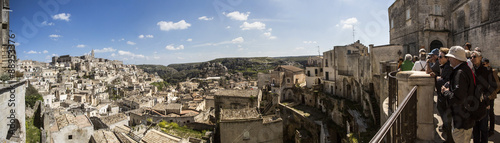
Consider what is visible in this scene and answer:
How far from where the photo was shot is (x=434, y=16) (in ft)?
45.9

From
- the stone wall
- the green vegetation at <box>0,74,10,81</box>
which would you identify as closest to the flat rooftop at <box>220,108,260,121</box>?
the stone wall

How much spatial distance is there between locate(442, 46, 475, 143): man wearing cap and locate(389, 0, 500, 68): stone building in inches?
459

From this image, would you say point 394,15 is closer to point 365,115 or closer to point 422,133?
point 365,115

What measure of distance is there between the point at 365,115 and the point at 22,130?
655 inches

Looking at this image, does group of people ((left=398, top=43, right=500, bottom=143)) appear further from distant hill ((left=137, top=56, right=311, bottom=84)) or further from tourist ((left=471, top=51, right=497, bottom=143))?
distant hill ((left=137, top=56, right=311, bottom=84))

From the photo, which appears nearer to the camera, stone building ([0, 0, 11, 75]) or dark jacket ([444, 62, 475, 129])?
dark jacket ([444, 62, 475, 129])

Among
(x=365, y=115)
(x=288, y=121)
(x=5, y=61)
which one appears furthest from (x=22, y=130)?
(x=288, y=121)

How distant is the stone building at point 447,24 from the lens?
431 inches

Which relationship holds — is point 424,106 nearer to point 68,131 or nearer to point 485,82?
point 485,82

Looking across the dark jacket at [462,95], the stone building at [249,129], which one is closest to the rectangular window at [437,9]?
the stone building at [249,129]

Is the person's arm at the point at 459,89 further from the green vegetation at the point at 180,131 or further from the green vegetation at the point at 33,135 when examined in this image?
the green vegetation at the point at 180,131

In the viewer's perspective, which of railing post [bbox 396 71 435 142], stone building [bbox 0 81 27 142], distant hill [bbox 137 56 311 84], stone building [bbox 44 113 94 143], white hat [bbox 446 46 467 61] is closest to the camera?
white hat [bbox 446 46 467 61]

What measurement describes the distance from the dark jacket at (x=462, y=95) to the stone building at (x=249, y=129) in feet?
45.3

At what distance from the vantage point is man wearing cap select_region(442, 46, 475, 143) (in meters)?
2.86
